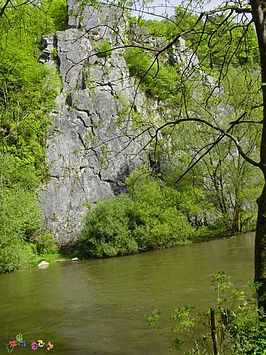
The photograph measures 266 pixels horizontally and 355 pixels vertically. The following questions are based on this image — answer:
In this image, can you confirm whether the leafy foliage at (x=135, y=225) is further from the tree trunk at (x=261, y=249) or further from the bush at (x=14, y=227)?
the tree trunk at (x=261, y=249)

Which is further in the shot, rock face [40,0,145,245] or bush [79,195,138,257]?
rock face [40,0,145,245]

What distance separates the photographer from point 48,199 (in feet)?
106

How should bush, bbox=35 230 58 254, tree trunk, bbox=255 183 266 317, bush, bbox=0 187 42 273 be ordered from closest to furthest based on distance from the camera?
tree trunk, bbox=255 183 266 317 < bush, bbox=0 187 42 273 < bush, bbox=35 230 58 254

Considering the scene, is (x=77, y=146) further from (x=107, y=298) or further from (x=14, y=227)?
(x=107, y=298)

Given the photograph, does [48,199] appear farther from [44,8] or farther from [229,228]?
[44,8]

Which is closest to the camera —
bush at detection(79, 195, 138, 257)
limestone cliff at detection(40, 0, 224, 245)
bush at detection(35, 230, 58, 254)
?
bush at detection(79, 195, 138, 257)

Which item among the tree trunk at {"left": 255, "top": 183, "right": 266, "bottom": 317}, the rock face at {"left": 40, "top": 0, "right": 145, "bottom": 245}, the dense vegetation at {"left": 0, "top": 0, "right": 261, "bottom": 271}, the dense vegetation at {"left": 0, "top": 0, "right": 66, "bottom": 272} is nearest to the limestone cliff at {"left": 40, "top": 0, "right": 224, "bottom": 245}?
the rock face at {"left": 40, "top": 0, "right": 145, "bottom": 245}

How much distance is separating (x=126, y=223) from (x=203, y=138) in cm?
765

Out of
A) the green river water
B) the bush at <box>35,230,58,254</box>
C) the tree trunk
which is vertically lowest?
the bush at <box>35,230,58,254</box>

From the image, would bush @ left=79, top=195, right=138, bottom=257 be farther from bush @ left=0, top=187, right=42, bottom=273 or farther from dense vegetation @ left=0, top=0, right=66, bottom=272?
bush @ left=0, top=187, right=42, bottom=273

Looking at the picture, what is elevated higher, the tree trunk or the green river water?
the tree trunk

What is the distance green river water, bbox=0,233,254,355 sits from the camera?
9.13 metres

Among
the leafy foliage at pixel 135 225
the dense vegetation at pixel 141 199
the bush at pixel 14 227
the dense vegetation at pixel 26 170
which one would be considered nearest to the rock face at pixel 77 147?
the dense vegetation at pixel 26 170

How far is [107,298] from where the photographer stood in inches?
532
